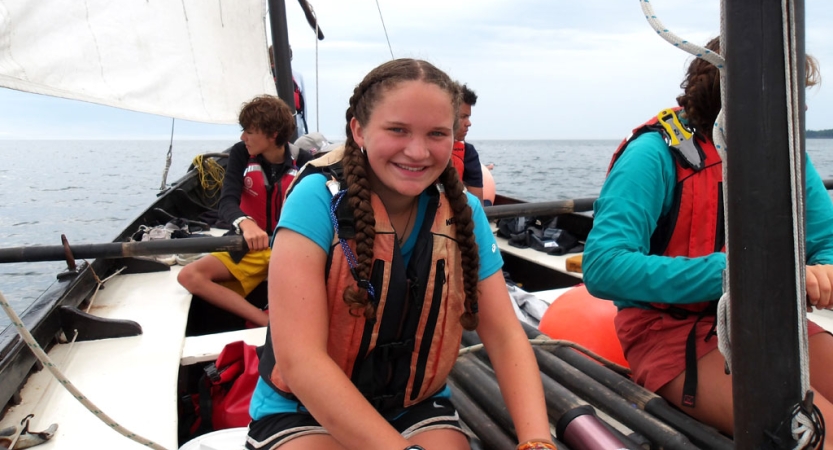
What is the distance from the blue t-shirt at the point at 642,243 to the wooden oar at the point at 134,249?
1.70 metres

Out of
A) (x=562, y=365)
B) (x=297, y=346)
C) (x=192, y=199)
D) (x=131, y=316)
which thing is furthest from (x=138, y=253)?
(x=192, y=199)

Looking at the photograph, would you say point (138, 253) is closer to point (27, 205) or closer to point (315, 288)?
point (315, 288)

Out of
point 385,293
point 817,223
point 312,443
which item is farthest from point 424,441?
point 817,223

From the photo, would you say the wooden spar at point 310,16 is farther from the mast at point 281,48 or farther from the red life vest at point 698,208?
the red life vest at point 698,208

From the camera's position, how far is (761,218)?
821mm

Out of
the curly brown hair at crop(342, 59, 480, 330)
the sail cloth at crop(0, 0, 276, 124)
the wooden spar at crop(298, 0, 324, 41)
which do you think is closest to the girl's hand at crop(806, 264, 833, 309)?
the curly brown hair at crop(342, 59, 480, 330)

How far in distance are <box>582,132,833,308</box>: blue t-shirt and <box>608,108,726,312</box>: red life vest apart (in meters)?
0.03

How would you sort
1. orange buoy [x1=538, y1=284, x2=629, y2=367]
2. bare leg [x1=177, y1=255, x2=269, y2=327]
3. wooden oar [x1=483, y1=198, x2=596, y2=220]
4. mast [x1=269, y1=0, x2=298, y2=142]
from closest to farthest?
orange buoy [x1=538, y1=284, x2=629, y2=367], wooden oar [x1=483, y1=198, x2=596, y2=220], bare leg [x1=177, y1=255, x2=269, y2=327], mast [x1=269, y1=0, x2=298, y2=142]

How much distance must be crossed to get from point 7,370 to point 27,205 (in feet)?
52.3

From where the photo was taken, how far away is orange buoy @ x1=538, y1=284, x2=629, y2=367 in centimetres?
227

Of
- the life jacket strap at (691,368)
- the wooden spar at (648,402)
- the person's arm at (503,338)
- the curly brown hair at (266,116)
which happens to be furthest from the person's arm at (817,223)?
the curly brown hair at (266,116)

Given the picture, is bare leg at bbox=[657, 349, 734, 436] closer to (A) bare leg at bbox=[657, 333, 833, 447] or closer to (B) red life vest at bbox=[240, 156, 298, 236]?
(A) bare leg at bbox=[657, 333, 833, 447]

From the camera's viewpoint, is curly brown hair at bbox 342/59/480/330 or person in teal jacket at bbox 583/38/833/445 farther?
person in teal jacket at bbox 583/38/833/445

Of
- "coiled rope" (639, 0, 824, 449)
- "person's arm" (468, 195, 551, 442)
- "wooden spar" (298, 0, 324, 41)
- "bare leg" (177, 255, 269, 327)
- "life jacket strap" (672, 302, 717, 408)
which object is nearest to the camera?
"coiled rope" (639, 0, 824, 449)
